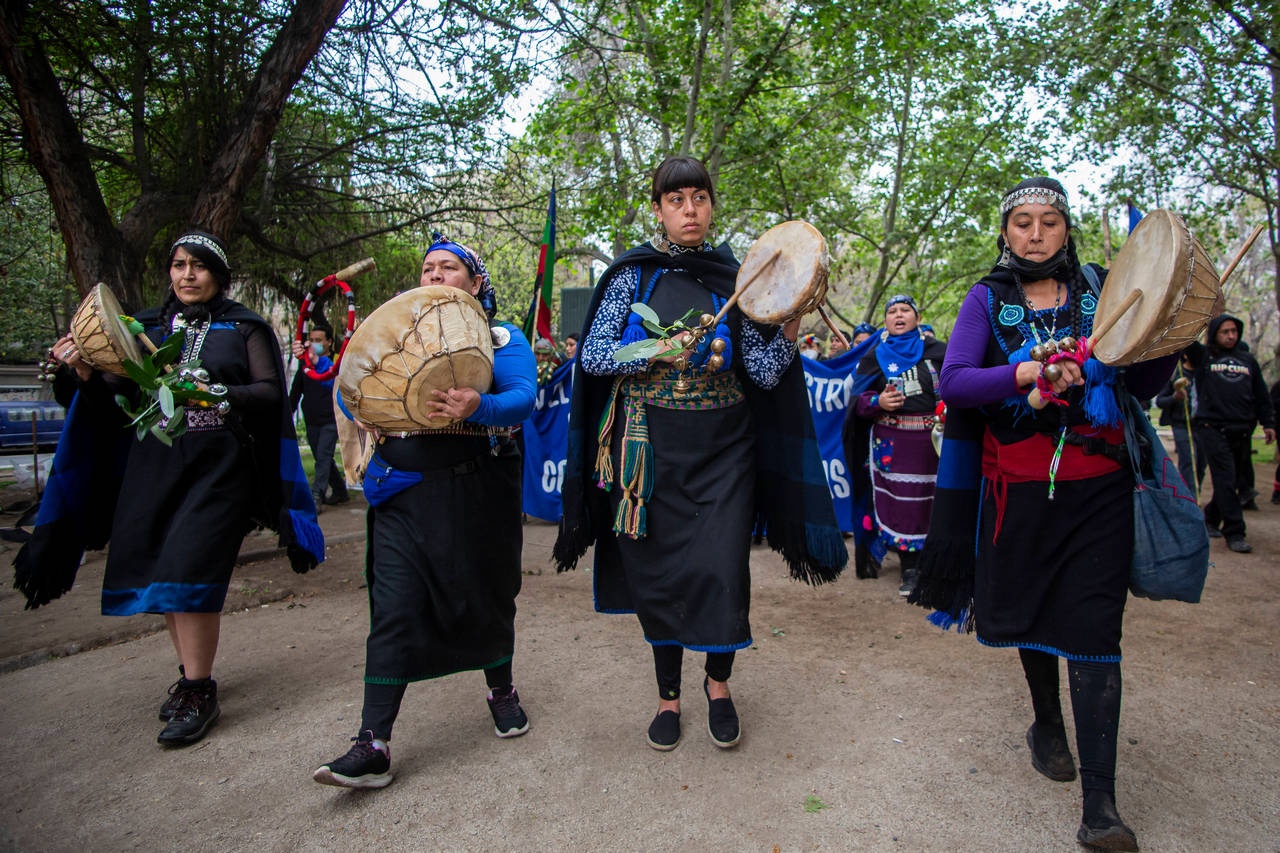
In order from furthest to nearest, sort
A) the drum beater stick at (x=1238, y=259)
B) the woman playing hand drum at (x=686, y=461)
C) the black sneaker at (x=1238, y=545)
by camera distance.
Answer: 1. the black sneaker at (x=1238, y=545)
2. the woman playing hand drum at (x=686, y=461)
3. the drum beater stick at (x=1238, y=259)

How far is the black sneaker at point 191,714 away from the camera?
308 cm

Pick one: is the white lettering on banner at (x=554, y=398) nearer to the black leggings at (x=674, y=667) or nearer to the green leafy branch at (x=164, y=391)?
the green leafy branch at (x=164, y=391)

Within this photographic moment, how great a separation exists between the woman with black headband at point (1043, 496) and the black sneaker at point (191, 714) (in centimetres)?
292

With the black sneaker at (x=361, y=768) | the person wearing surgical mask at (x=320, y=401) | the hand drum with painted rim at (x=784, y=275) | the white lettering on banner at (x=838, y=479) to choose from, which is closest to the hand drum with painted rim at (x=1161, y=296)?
the hand drum with painted rim at (x=784, y=275)

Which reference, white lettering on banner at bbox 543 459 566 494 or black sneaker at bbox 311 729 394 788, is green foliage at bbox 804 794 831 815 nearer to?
black sneaker at bbox 311 729 394 788

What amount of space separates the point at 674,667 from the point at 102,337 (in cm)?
259

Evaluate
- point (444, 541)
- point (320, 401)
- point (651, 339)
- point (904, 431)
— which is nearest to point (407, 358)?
point (444, 541)

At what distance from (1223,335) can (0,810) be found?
30.8 feet

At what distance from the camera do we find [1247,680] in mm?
3697

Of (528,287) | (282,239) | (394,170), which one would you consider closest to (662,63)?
Answer: (394,170)

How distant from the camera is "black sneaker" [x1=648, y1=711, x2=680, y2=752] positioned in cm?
300

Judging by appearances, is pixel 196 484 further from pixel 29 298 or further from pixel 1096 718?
pixel 29 298

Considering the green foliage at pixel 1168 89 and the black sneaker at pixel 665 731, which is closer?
the black sneaker at pixel 665 731

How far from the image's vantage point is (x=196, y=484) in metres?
3.25
